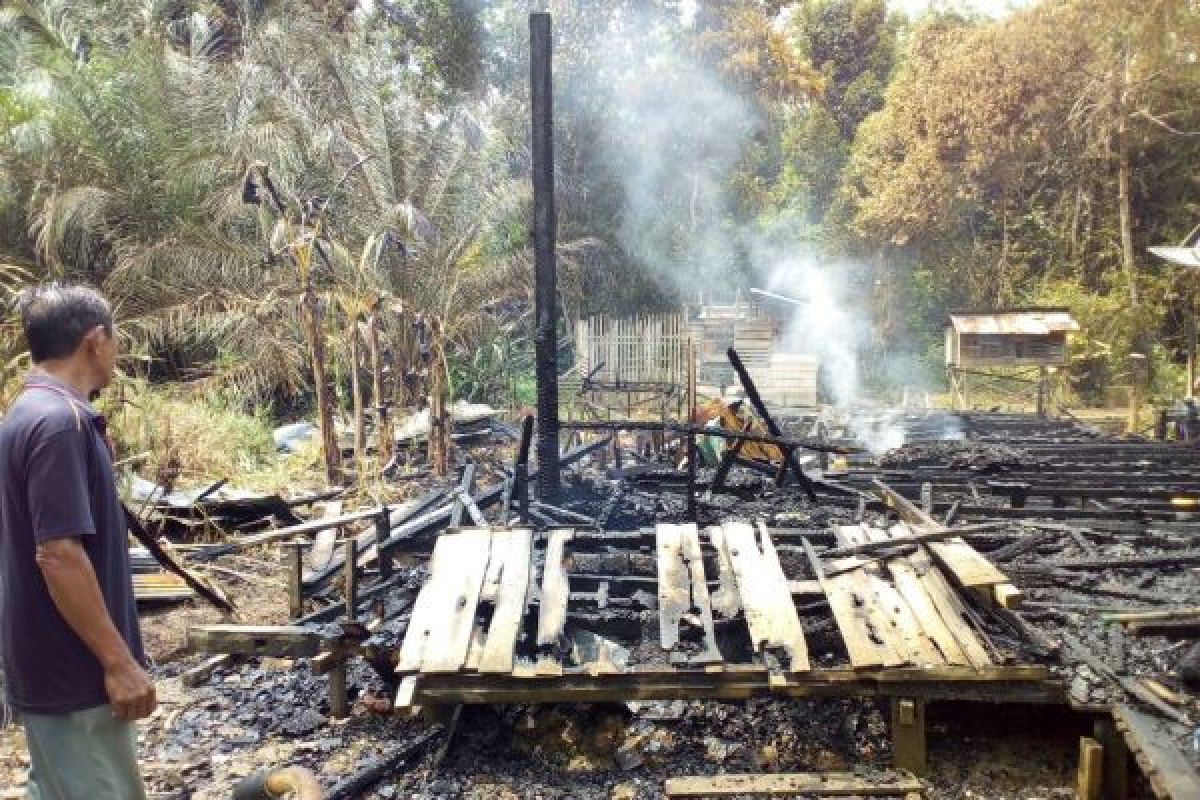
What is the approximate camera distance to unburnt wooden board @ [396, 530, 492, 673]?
13.0ft

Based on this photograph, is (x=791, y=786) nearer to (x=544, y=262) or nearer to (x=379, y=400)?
(x=544, y=262)

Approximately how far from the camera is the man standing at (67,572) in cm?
213

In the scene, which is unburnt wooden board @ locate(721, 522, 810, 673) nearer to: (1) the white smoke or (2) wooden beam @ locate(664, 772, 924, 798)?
(2) wooden beam @ locate(664, 772, 924, 798)

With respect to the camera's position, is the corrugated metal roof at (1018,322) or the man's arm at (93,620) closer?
the man's arm at (93,620)

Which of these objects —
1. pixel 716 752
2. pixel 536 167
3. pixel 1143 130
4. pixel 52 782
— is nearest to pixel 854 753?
pixel 716 752

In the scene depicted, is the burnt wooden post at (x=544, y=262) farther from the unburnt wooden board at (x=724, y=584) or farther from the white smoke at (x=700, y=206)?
the white smoke at (x=700, y=206)

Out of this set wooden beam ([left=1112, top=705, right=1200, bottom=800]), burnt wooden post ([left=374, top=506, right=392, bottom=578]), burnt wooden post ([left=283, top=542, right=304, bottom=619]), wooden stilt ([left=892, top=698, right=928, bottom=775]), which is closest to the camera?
wooden beam ([left=1112, top=705, right=1200, bottom=800])

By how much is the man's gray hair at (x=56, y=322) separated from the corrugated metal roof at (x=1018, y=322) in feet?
49.8

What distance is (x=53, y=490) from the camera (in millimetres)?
2117

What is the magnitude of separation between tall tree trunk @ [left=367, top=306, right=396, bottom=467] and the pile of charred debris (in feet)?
10.0

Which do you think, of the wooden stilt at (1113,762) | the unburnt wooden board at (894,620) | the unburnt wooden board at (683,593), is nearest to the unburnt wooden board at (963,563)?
the unburnt wooden board at (894,620)

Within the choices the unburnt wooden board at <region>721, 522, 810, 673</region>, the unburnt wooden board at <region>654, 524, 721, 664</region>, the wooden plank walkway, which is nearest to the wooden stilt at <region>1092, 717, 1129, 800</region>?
the wooden plank walkway

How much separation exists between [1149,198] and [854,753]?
64.2ft

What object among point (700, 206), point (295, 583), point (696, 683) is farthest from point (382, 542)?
point (700, 206)
